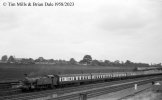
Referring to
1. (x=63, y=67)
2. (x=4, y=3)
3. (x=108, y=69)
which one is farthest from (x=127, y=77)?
(x=4, y=3)

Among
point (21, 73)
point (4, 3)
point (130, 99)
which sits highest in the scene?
point (4, 3)

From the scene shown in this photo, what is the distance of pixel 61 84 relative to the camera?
35.2m

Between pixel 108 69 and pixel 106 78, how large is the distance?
60.5 feet

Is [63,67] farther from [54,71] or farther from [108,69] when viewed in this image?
[108,69]

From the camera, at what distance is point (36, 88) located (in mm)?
29562

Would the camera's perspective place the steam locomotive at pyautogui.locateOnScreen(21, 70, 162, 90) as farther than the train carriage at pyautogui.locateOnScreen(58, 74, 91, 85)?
No

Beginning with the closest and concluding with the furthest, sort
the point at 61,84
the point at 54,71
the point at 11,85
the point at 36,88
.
→ 1. the point at 36,88
2. the point at 11,85
3. the point at 61,84
4. the point at 54,71

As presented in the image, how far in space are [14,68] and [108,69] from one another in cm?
3472

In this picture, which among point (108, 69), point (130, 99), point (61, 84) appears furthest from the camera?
point (108, 69)

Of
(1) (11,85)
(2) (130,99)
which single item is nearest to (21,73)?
(1) (11,85)

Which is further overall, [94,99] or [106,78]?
[106,78]

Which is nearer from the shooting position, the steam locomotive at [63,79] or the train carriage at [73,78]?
the steam locomotive at [63,79]

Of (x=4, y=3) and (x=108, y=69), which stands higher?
(x=4, y=3)

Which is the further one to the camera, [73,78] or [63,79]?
[73,78]
